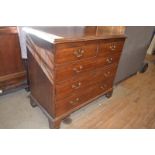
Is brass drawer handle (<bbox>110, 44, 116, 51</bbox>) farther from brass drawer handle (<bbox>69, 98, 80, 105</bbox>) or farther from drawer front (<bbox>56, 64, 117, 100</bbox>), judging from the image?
brass drawer handle (<bbox>69, 98, 80, 105</bbox>)

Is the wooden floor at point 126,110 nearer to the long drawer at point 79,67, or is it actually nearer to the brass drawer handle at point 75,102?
the brass drawer handle at point 75,102

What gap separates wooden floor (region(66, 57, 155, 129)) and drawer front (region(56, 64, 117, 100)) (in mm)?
393

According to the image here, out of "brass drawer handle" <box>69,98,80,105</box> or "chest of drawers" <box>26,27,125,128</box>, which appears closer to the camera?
"chest of drawers" <box>26,27,125,128</box>

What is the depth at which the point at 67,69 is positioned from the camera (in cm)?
128

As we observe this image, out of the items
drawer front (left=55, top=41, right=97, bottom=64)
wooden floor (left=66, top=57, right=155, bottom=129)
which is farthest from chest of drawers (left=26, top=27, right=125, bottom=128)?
wooden floor (left=66, top=57, right=155, bottom=129)

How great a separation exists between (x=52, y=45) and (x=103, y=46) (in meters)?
0.58

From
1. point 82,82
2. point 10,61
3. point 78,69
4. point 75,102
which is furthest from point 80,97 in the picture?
point 10,61

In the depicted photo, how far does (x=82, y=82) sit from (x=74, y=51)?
0.37 metres

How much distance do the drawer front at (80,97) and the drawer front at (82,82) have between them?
6 cm

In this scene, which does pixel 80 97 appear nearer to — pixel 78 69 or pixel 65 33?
pixel 78 69

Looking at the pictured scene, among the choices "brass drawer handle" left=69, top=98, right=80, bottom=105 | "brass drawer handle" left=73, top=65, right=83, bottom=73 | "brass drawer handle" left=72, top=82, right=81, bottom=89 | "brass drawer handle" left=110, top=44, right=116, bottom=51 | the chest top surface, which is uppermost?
the chest top surface

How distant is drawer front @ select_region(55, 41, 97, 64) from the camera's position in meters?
1.15

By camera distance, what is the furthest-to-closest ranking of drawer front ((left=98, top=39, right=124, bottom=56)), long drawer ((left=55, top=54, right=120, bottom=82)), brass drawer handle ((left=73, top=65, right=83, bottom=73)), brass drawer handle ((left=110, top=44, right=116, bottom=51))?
brass drawer handle ((left=110, top=44, right=116, bottom=51)) < drawer front ((left=98, top=39, right=124, bottom=56)) < brass drawer handle ((left=73, top=65, right=83, bottom=73)) < long drawer ((left=55, top=54, right=120, bottom=82))
